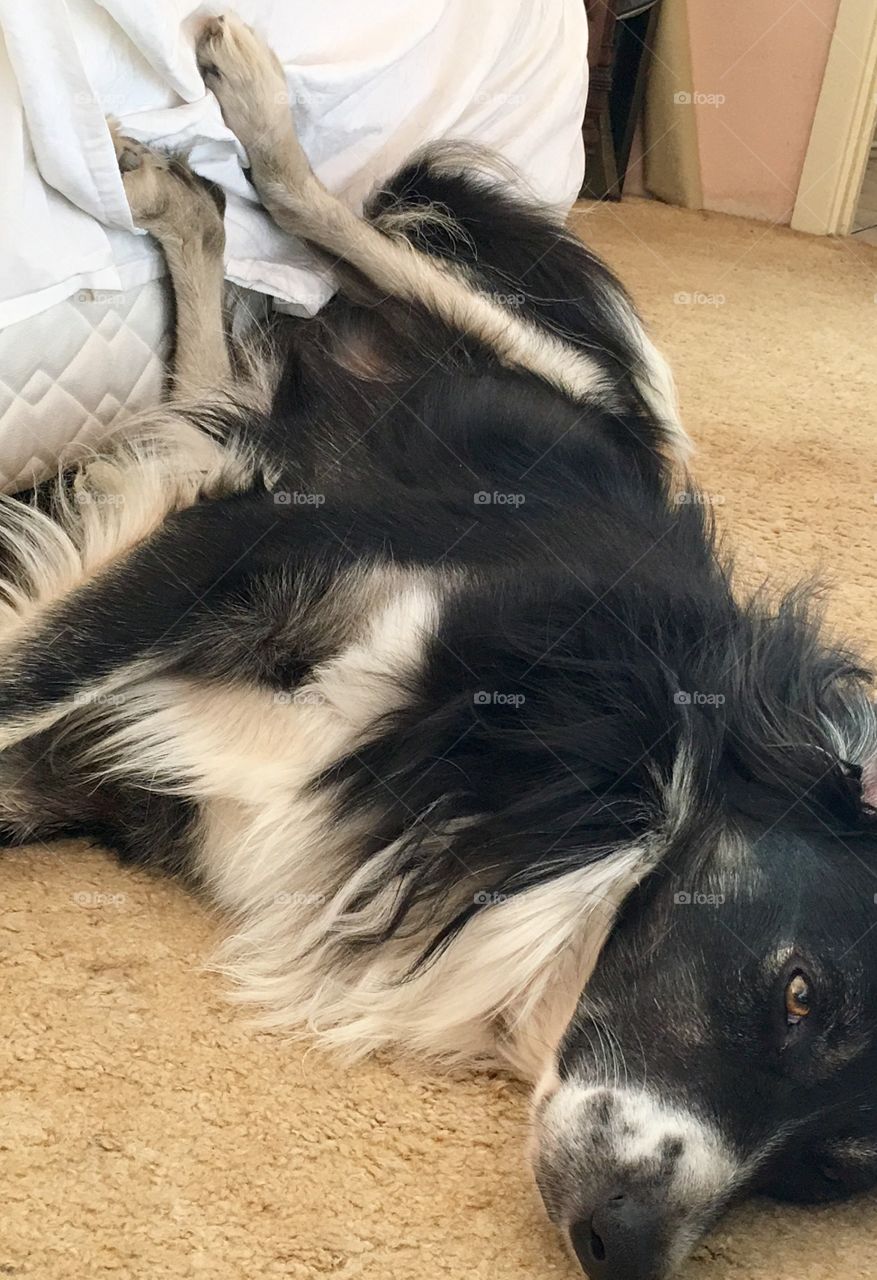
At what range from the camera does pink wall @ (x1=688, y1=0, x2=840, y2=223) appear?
4.93 m

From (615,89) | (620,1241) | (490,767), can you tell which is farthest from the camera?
(615,89)

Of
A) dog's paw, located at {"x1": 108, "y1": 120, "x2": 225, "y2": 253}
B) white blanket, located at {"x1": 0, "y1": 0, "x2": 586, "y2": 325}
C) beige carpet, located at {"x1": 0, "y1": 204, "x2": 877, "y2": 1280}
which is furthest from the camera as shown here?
dog's paw, located at {"x1": 108, "y1": 120, "x2": 225, "y2": 253}

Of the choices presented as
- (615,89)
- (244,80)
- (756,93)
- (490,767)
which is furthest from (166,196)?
(756,93)

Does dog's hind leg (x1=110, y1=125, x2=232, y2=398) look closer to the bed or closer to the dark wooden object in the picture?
the bed

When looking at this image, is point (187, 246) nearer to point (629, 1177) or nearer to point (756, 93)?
point (629, 1177)

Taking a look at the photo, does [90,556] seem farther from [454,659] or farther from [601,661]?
[601,661]

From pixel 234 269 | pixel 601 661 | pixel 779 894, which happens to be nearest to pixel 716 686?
pixel 601 661

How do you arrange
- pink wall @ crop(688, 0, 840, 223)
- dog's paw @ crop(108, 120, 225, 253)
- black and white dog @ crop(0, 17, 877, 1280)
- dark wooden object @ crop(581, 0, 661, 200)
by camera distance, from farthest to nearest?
pink wall @ crop(688, 0, 840, 223) < dark wooden object @ crop(581, 0, 661, 200) < dog's paw @ crop(108, 120, 225, 253) < black and white dog @ crop(0, 17, 877, 1280)

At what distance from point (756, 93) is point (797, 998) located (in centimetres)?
469

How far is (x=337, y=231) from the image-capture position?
2.03 metres

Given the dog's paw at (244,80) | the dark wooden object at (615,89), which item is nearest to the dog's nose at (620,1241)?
the dog's paw at (244,80)

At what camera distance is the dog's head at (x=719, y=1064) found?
1217 millimetres

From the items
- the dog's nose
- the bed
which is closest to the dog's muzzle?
the dog's nose

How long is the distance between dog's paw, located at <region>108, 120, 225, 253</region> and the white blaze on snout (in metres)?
1.29
